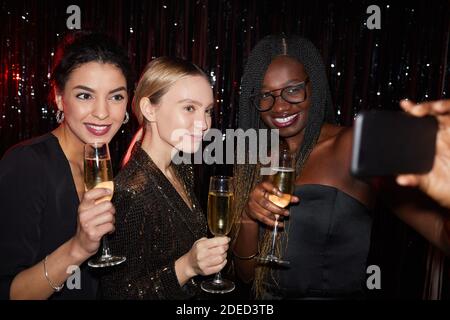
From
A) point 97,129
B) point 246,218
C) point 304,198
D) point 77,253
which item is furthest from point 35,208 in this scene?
point 304,198

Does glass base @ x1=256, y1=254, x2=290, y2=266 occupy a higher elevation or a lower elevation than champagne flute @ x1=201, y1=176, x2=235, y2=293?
lower

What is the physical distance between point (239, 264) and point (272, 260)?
0.38m

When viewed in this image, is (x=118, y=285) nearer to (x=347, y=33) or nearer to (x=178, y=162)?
(x=178, y=162)

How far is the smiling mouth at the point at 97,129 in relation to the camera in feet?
6.02

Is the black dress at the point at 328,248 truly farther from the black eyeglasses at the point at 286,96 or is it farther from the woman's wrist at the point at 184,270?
the woman's wrist at the point at 184,270

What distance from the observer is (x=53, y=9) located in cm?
372

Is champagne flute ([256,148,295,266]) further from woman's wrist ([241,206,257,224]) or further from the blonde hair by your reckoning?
the blonde hair

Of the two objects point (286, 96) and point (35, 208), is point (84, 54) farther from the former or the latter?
point (286, 96)

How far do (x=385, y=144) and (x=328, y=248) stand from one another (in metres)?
1.40

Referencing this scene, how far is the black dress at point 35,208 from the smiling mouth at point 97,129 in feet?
0.63

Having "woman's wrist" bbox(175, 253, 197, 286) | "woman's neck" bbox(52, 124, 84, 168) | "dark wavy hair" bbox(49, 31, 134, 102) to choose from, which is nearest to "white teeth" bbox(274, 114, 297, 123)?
"dark wavy hair" bbox(49, 31, 134, 102)

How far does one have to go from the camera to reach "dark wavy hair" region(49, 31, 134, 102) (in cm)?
184
